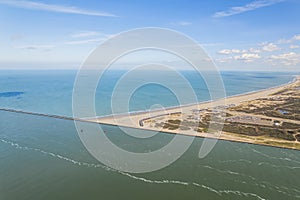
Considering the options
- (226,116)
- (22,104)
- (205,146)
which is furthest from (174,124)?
(22,104)

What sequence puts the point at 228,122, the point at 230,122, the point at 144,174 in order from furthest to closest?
the point at 228,122
the point at 230,122
the point at 144,174

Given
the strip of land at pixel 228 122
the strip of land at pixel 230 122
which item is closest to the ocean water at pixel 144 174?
the strip of land at pixel 228 122

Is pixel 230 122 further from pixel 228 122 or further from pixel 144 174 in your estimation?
pixel 144 174

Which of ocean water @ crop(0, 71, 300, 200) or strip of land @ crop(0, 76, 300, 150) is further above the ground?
strip of land @ crop(0, 76, 300, 150)

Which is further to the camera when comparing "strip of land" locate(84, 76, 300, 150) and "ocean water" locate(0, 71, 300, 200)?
"strip of land" locate(84, 76, 300, 150)

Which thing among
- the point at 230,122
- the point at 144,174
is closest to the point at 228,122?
the point at 230,122

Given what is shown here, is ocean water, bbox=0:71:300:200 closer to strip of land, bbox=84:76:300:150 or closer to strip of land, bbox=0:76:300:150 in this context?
strip of land, bbox=0:76:300:150

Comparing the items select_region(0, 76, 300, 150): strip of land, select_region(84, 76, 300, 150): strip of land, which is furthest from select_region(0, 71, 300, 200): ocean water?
select_region(84, 76, 300, 150): strip of land

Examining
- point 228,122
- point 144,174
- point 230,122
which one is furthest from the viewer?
point 228,122

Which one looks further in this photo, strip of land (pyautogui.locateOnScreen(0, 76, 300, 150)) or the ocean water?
strip of land (pyautogui.locateOnScreen(0, 76, 300, 150))

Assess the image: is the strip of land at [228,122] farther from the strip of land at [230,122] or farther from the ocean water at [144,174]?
the ocean water at [144,174]

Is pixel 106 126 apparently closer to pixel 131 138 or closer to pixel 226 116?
pixel 131 138
